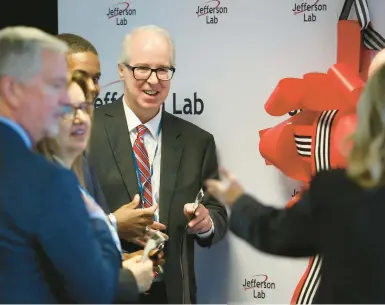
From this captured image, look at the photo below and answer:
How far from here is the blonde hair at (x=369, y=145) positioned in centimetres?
120

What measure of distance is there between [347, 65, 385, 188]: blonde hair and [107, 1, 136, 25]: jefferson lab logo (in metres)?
1.41

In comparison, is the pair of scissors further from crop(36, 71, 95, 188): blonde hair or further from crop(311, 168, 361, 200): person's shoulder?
crop(311, 168, 361, 200): person's shoulder

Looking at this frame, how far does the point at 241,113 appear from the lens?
2.31 meters

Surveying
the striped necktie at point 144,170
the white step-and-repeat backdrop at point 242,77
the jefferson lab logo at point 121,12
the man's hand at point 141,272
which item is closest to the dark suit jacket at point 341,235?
the man's hand at point 141,272

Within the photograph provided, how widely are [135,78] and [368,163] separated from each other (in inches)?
36.7

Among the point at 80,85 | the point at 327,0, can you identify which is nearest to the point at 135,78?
the point at 80,85

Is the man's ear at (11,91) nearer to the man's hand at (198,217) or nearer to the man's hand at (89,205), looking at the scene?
the man's hand at (89,205)

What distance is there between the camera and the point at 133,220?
1781 millimetres

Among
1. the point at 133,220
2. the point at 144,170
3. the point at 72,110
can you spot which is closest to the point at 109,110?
the point at 144,170

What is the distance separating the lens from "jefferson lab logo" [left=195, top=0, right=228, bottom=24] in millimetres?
2342

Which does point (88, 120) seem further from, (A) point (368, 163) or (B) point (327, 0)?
(B) point (327, 0)

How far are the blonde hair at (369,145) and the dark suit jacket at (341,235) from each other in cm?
3

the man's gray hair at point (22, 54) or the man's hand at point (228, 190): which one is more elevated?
the man's gray hair at point (22, 54)

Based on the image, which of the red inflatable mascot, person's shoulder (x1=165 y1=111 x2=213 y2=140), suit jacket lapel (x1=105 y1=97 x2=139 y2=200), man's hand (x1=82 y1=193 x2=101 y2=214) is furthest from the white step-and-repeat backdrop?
man's hand (x1=82 y1=193 x2=101 y2=214)
